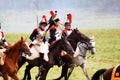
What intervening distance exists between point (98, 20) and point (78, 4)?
25155 mm

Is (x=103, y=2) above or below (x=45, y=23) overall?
below

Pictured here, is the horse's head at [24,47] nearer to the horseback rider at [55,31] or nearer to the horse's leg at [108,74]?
the horseback rider at [55,31]

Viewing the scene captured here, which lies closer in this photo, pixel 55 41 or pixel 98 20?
pixel 55 41

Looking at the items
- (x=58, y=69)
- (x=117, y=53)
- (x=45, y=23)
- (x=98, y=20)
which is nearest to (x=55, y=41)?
(x=45, y=23)

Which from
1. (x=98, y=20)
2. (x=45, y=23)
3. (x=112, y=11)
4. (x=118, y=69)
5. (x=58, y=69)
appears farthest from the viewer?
(x=112, y=11)

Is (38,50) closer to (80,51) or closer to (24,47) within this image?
(24,47)

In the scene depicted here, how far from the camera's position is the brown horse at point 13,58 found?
52.9 ft

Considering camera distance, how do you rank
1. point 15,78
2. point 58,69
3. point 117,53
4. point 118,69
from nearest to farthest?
point 118,69 → point 15,78 → point 58,69 → point 117,53

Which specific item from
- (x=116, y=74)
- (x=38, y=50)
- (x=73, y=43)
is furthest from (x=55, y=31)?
(x=116, y=74)

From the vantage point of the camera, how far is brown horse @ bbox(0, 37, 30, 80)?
1611 centimetres

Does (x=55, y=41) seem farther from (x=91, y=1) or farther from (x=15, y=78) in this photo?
(x=91, y=1)

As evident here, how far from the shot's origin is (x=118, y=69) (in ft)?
42.6

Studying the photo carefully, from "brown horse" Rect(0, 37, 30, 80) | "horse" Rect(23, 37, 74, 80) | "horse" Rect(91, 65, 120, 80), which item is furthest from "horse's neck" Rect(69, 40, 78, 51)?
"horse" Rect(91, 65, 120, 80)

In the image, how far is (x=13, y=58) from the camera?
16.4 m
